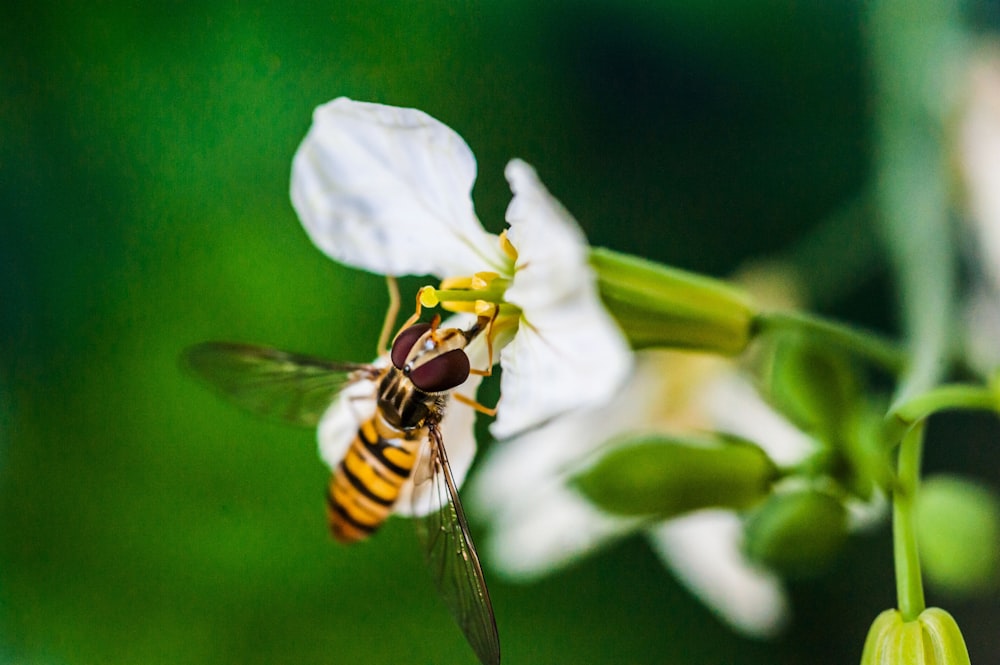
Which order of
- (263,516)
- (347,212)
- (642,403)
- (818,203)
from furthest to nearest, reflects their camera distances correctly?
(818,203)
(263,516)
(642,403)
(347,212)

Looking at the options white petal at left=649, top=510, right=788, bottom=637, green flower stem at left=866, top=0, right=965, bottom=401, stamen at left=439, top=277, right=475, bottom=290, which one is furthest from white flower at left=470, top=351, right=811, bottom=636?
stamen at left=439, top=277, right=475, bottom=290

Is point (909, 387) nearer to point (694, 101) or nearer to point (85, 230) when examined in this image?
point (694, 101)

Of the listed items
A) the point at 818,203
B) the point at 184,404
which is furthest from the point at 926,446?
the point at 184,404

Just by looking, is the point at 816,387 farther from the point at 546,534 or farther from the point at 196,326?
the point at 196,326

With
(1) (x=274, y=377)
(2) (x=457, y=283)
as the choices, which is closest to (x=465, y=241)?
(2) (x=457, y=283)

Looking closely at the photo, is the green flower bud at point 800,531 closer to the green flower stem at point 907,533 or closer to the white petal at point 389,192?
the green flower stem at point 907,533

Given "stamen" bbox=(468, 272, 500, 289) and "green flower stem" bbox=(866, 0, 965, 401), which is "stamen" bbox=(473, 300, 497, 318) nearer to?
"stamen" bbox=(468, 272, 500, 289)
